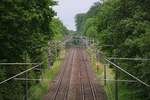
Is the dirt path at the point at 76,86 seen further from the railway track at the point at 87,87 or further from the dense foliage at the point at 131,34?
the dense foliage at the point at 131,34

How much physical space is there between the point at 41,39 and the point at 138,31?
33.5ft

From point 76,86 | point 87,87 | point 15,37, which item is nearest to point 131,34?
point 15,37

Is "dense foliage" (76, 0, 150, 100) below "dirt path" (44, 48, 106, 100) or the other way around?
the other way around

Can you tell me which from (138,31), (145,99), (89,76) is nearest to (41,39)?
(138,31)

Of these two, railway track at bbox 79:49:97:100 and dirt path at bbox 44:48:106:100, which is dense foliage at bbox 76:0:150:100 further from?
dirt path at bbox 44:48:106:100

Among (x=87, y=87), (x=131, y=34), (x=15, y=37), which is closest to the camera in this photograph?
(x=15, y=37)

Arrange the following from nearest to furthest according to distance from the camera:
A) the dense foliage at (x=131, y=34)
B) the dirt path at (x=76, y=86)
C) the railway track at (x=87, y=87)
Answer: the dense foliage at (x=131, y=34) < the railway track at (x=87, y=87) < the dirt path at (x=76, y=86)

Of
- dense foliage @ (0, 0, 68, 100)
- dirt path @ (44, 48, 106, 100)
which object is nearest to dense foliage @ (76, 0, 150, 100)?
dirt path @ (44, 48, 106, 100)

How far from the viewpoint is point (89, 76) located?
274 ft

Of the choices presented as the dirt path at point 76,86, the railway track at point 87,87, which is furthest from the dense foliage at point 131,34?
the dirt path at point 76,86

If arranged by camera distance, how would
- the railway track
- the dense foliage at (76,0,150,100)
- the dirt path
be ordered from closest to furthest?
the dense foliage at (76,0,150,100) < the railway track < the dirt path

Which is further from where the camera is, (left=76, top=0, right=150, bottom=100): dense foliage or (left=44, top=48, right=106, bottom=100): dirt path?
(left=44, top=48, right=106, bottom=100): dirt path

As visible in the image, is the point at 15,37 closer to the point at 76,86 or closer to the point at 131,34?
the point at 131,34

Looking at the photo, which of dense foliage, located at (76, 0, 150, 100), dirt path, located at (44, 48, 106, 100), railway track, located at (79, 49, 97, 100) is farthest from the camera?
dirt path, located at (44, 48, 106, 100)
